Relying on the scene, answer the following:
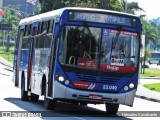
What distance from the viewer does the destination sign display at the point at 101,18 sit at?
17.9 meters

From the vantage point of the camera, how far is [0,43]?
586 ft

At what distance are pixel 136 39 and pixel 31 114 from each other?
12.6 feet

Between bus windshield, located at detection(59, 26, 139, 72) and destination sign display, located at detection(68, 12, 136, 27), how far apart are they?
25 cm

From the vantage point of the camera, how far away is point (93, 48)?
58.0 feet

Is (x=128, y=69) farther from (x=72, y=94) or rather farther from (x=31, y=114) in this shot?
(x=31, y=114)

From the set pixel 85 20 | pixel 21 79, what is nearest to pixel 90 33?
pixel 85 20

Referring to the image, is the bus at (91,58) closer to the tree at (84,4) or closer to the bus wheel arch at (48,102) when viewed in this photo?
the bus wheel arch at (48,102)

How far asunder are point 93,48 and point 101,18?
0.96 meters

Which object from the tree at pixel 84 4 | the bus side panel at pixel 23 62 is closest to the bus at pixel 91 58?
the bus side panel at pixel 23 62

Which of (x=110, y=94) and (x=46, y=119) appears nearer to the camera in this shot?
(x=46, y=119)

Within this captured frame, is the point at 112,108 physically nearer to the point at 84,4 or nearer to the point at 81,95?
the point at 81,95

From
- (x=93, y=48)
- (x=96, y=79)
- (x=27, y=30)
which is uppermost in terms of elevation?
(x=27, y=30)

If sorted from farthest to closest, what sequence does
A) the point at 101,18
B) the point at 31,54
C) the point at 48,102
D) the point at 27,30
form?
the point at 27,30 → the point at 31,54 → the point at 48,102 → the point at 101,18

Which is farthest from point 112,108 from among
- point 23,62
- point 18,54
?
point 18,54
